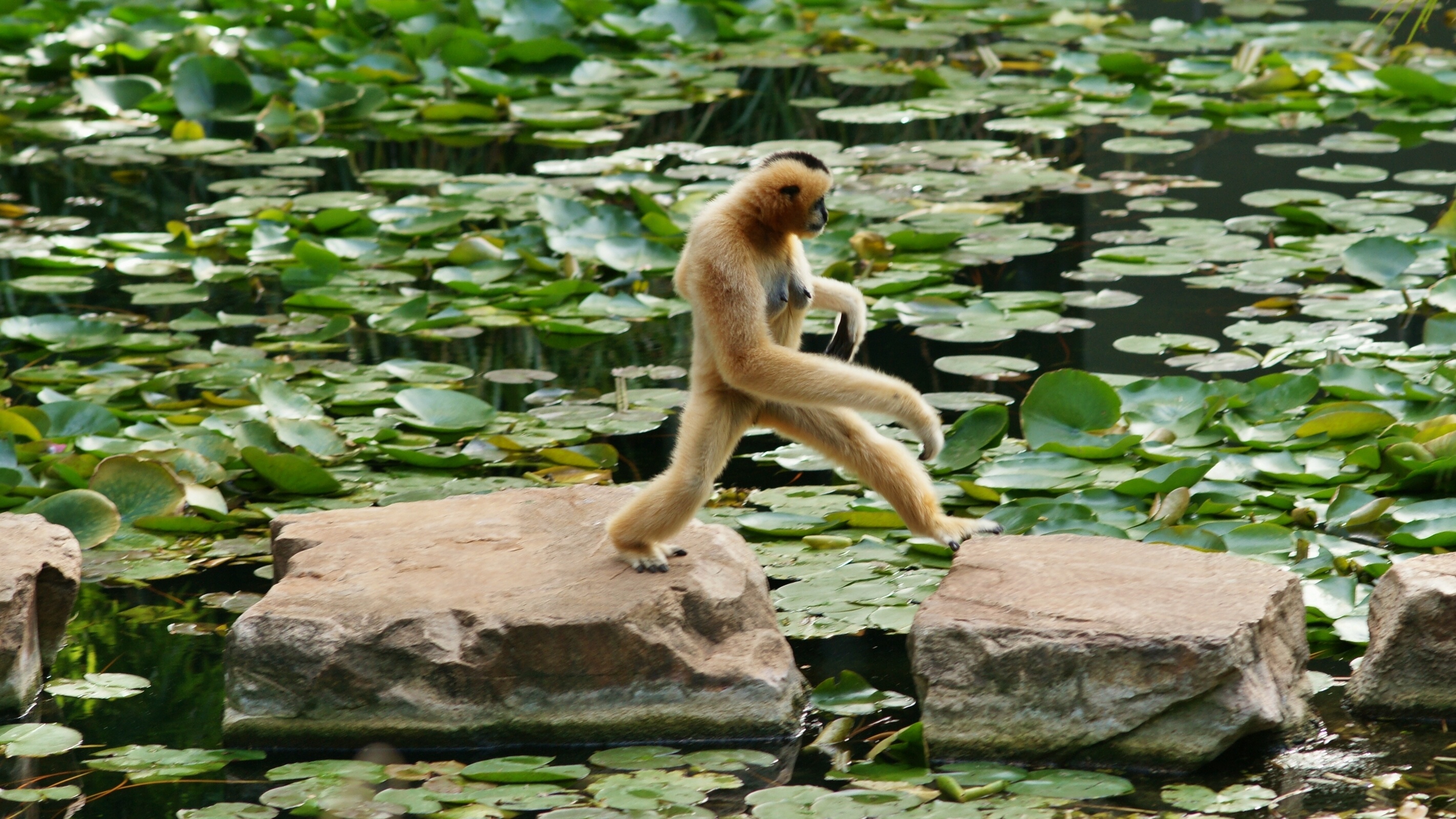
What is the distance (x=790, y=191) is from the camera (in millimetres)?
3752

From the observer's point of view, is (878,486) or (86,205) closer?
(878,486)

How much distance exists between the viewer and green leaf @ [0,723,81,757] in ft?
11.5

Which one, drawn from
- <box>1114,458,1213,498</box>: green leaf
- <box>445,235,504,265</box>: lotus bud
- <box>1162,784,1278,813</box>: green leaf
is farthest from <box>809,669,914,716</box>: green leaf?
<box>445,235,504,265</box>: lotus bud


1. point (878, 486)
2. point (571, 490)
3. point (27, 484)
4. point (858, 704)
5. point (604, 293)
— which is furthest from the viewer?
point (604, 293)

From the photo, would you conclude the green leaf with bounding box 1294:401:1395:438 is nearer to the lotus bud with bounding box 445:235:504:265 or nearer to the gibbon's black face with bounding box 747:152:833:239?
the gibbon's black face with bounding box 747:152:833:239

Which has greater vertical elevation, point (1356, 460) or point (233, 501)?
point (1356, 460)

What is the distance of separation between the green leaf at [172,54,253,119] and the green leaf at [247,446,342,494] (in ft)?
17.5

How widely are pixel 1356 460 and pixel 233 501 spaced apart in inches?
136

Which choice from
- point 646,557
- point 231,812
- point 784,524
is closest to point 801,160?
point 646,557

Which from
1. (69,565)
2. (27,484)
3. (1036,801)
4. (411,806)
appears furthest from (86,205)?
(1036,801)

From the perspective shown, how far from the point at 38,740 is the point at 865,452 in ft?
6.76

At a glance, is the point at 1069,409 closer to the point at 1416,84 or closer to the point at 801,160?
the point at 801,160

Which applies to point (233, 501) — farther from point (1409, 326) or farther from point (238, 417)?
point (1409, 326)

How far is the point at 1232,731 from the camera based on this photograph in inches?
130
